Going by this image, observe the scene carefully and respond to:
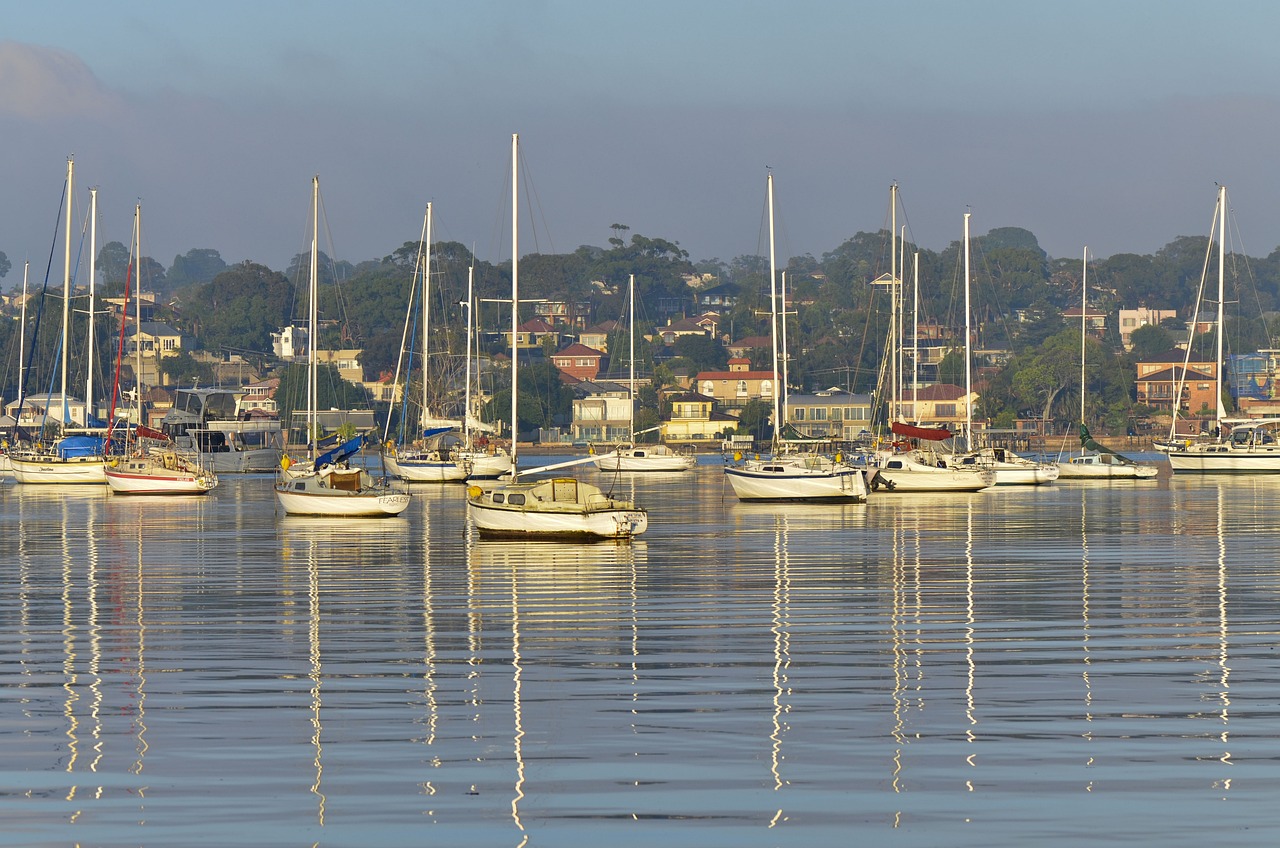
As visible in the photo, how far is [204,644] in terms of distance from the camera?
24.9 meters

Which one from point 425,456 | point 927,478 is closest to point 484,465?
point 425,456

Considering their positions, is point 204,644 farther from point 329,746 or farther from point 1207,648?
point 1207,648

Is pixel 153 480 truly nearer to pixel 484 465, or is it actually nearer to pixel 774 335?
pixel 484 465

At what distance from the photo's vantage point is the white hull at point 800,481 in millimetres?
66312

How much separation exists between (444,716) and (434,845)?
5.35m

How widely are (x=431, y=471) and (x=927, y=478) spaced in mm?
26647

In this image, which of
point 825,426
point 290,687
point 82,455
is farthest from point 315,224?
point 825,426

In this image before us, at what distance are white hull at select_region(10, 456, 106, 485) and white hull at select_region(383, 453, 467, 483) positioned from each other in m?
14.1

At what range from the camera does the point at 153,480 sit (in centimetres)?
7656

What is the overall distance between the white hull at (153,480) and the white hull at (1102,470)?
47254 mm

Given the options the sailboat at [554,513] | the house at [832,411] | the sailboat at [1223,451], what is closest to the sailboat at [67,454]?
the sailboat at [554,513]

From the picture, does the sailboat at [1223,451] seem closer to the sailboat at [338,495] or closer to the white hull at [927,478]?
the white hull at [927,478]

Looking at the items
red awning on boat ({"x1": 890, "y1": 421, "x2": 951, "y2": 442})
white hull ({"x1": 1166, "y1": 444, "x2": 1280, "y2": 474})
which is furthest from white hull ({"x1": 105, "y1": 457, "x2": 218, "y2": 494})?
white hull ({"x1": 1166, "y1": 444, "x2": 1280, "y2": 474})

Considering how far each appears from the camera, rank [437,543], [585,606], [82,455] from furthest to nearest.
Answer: [82,455] → [437,543] → [585,606]
